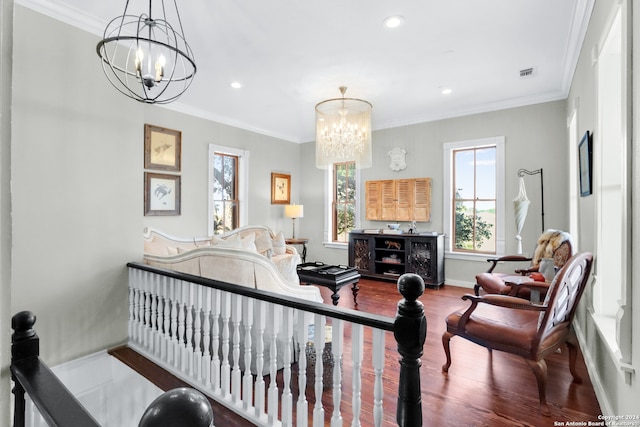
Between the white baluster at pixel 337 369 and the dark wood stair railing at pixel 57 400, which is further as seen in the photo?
the white baluster at pixel 337 369

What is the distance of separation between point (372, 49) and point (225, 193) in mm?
3730

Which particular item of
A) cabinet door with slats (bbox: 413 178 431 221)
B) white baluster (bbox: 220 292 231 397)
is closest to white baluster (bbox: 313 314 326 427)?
white baluster (bbox: 220 292 231 397)

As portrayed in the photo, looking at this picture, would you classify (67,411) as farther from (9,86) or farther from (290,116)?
(290,116)

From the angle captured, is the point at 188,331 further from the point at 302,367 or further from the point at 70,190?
the point at 70,190

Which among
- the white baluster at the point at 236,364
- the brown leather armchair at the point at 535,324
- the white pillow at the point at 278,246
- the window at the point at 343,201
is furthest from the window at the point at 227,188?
the brown leather armchair at the point at 535,324

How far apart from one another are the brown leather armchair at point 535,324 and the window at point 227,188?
4.41m

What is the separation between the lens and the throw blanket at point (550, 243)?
10.7 feet

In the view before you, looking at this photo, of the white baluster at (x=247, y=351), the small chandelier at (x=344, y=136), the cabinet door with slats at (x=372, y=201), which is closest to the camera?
the white baluster at (x=247, y=351)

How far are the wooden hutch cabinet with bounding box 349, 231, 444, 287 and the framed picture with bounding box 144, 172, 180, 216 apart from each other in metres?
3.10

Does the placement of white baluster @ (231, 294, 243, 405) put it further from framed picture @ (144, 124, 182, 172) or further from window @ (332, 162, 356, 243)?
window @ (332, 162, 356, 243)

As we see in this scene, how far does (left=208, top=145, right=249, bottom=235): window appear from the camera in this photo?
5.58 meters

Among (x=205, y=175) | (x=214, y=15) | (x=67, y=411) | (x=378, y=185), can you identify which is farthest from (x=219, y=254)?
(x=378, y=185)

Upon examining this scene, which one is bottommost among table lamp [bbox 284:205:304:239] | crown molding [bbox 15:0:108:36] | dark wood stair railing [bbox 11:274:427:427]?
dark wood stair railing [bbox 11:274:427:427]

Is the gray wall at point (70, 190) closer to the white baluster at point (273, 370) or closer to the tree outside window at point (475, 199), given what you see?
the white baluster at point (273, 370)
